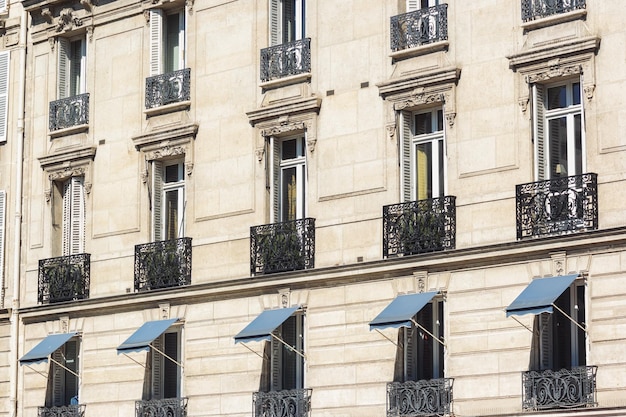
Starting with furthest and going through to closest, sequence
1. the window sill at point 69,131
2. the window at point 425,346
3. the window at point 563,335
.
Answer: the window sill at point 69,131 → the window at point 425,346 → the window at point 563,335

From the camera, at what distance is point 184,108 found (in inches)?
1258

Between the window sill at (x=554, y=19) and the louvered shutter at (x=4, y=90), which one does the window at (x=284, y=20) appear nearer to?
the window sill at (x=554, y=19)

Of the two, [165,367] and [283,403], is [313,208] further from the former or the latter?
[165,367]

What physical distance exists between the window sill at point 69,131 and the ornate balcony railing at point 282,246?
532 cm

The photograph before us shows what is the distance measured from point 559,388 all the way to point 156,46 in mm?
11447

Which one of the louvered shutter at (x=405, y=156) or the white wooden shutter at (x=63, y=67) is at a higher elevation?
the white wooden shutter at (x=63, y=67)

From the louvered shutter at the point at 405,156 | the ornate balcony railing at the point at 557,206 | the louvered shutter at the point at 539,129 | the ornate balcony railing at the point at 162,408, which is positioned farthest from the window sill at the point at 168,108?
the ornate balcony railing at the point at 557,206

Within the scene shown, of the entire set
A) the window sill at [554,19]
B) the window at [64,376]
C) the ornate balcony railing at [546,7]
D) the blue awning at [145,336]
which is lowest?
the window at [64,376]

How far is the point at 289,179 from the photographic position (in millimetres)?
30344

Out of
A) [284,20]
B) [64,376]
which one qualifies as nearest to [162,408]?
[64,376]

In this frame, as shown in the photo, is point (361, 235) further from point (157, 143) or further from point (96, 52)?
point (96, 52)

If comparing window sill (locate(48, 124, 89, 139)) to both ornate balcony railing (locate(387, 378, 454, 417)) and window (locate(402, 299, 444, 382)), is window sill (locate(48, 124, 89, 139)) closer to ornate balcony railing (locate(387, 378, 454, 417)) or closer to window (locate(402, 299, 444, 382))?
window (locate(402, 299, 444, 382))

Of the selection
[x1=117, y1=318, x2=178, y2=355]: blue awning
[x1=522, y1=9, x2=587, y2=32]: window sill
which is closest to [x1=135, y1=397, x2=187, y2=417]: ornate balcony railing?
[x1=117, y1=318, x2=178, y2=355]: blue awning

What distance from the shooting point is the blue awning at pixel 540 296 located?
2492cm
